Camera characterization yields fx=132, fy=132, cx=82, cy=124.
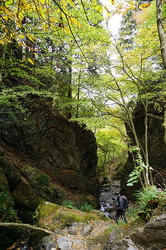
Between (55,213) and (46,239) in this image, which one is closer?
(46,239)

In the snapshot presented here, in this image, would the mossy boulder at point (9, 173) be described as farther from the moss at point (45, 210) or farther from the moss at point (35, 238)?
the moss at point (35, 238)

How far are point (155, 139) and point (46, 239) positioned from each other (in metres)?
11.3

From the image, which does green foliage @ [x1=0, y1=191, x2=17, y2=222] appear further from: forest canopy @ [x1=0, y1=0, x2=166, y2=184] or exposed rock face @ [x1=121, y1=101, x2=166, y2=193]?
exposed rock face @ [x1=121, y1=101, x2=166, y2=193]

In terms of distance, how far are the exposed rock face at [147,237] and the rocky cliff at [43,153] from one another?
4186mm

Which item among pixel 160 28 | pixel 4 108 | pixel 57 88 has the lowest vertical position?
pixel 4 108

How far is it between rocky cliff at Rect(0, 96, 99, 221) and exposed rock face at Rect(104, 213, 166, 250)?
13.7ft

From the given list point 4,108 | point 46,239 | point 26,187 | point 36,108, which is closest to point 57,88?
point 36,108

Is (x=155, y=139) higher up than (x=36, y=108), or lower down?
lower down

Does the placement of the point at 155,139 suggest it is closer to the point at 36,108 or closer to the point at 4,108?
the point at 36,108

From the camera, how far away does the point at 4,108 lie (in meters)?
7.18

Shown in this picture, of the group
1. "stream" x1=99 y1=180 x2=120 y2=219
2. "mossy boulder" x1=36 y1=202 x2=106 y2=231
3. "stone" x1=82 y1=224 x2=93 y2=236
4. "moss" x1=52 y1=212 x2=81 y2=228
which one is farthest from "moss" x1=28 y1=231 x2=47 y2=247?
"stream" x1=99 y1=180 x2=120 y2=219

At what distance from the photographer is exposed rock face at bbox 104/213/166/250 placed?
268 cm

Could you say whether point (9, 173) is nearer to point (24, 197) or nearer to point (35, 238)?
point (24, 197)

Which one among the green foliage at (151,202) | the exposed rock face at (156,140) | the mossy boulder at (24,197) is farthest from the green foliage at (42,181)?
the exposed rock face at (156,140)
